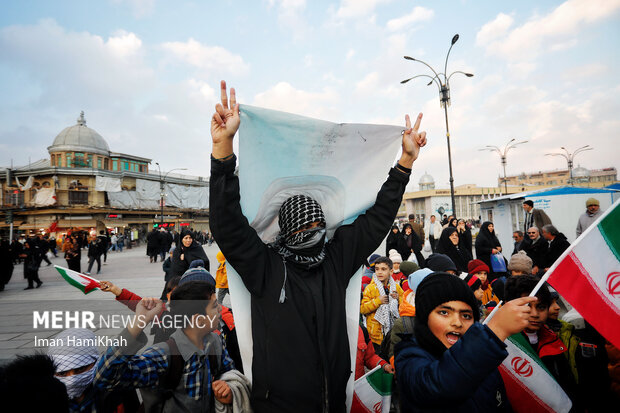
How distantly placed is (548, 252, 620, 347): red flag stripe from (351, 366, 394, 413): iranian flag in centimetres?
146

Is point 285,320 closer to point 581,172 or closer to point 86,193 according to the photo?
point 86,193

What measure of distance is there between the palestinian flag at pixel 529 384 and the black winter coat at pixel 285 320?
46.3 inches

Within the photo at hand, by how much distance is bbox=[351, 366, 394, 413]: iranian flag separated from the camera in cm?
245

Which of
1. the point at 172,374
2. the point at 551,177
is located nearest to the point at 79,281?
the point at 172,374

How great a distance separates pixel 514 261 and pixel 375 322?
194 centimetres

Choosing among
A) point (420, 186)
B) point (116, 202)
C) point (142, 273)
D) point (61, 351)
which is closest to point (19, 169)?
point (116, 202)

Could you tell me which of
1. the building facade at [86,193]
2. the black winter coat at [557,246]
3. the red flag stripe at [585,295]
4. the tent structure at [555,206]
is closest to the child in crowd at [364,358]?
the red flag stripe at [585,295]

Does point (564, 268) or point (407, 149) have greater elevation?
point (407, 149)

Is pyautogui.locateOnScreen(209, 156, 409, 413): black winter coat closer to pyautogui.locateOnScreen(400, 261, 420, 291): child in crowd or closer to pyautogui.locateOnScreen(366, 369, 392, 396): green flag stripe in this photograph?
pyautogui.locateOnScreen(366, 369, 392, 396): green flag stripe

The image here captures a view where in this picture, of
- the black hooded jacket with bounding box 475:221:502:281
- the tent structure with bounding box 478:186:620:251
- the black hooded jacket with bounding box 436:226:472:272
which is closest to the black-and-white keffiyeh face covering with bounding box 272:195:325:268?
the black hooded jacket with bounding box 436:226:472:272

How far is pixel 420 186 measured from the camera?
6638 cm

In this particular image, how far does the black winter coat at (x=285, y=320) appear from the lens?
4.59 feet

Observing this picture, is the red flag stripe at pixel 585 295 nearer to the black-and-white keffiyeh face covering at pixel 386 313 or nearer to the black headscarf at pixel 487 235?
the black-and-white keffiyeh face covering at pixel 386 313

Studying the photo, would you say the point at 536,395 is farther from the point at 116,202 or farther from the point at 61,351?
the point at 116,202
